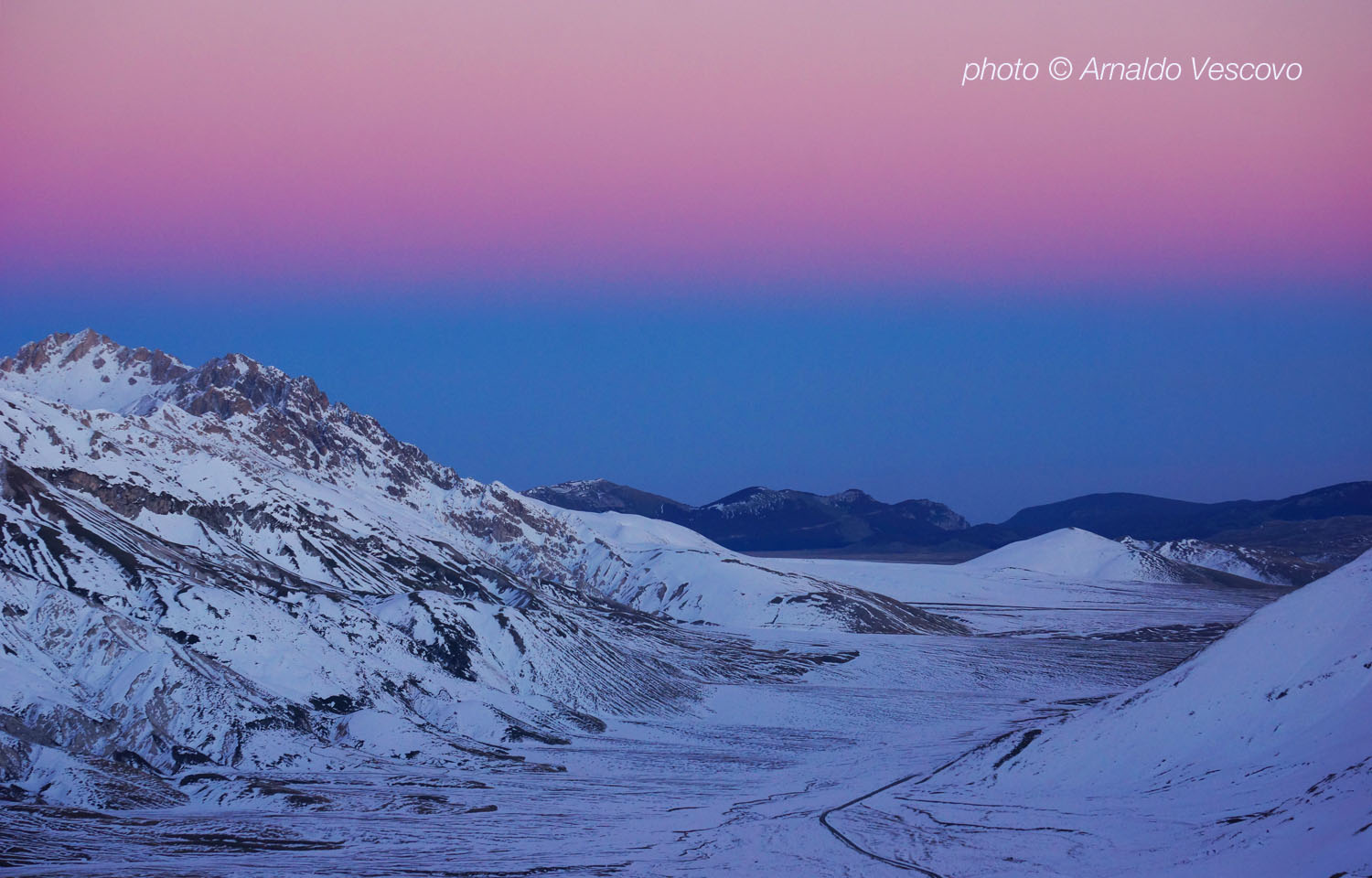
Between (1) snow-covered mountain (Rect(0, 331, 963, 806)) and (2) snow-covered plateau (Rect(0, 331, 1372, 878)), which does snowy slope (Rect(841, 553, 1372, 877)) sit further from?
(1) snow-covered mountain (Rect(0, 331, 963, 806))

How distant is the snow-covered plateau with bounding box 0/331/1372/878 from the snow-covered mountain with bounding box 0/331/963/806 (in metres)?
0.31

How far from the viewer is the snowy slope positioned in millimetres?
42344

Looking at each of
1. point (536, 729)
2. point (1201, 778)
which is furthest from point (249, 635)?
point (1201, 778)

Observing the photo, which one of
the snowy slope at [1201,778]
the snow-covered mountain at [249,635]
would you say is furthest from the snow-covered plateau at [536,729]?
the snow-covered mountain at [249,635]

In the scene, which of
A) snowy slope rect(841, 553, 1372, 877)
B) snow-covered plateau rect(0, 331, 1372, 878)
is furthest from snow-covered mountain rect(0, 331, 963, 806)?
snowy slope rect(841, 553, 1372, 877)

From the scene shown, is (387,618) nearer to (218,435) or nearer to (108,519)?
(108,519)

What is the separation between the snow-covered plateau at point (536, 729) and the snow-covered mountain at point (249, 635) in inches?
12.4

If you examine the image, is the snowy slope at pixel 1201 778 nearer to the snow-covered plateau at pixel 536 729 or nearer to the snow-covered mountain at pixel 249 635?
the snow-covered plateau at pixel 536 729

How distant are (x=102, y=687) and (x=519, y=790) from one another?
26.4 m

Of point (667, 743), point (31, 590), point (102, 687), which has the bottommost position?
point (667, 743)

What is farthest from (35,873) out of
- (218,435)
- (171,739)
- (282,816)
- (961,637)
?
(218,435)

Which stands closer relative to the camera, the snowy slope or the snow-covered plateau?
the snowy slope

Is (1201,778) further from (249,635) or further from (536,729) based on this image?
(249,635)

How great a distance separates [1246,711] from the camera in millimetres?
56562
